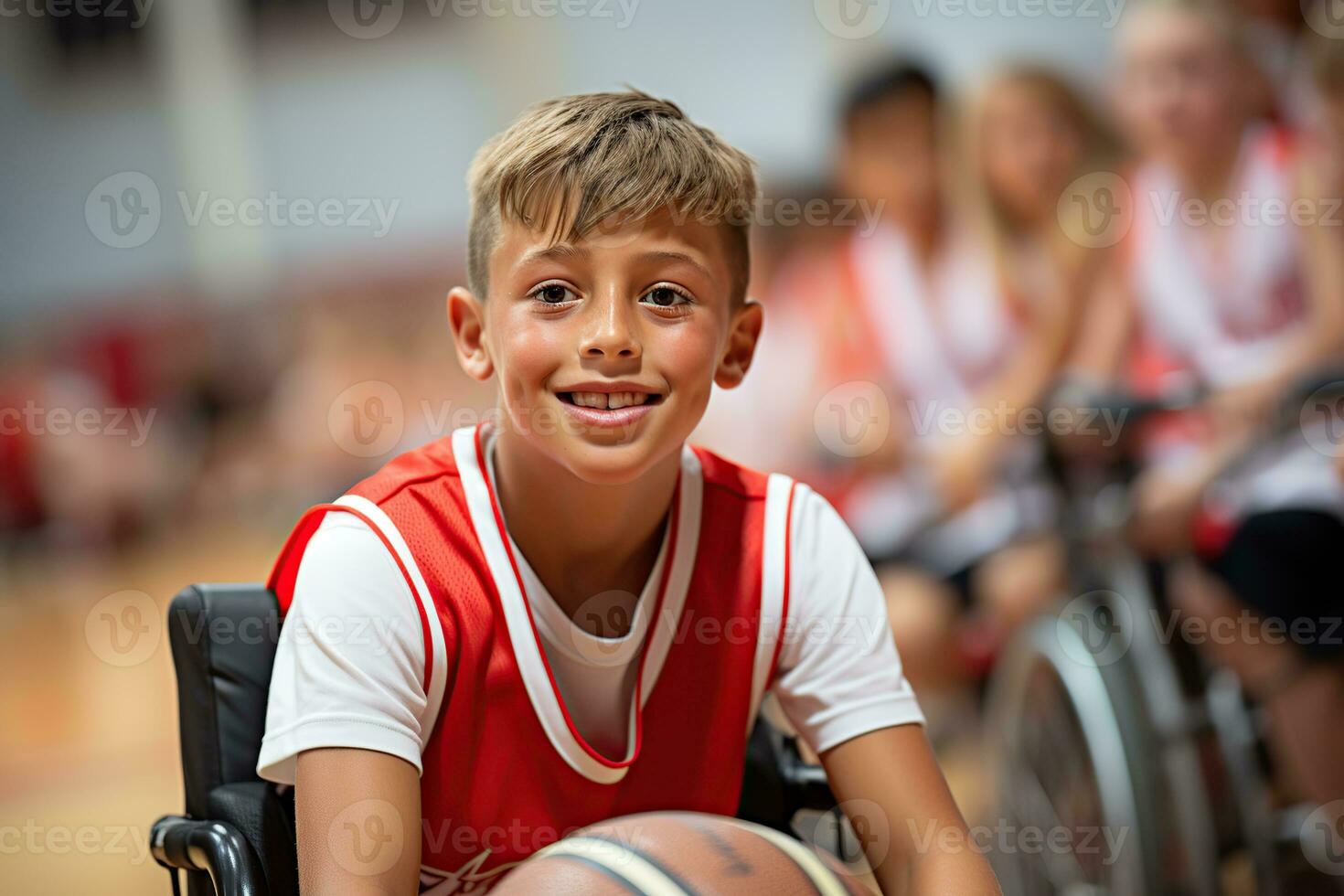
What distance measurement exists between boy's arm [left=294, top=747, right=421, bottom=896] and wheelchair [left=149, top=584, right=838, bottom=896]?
9 centimetres

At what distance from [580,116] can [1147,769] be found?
1745mm

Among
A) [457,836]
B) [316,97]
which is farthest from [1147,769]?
[316,97]

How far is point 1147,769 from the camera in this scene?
239cm

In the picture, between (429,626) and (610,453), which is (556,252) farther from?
(429,626)

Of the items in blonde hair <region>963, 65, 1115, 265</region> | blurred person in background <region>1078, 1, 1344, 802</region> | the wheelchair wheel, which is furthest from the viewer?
blonde hair <region>963, 65, 1115, 265</region>

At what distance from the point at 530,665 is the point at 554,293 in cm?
34

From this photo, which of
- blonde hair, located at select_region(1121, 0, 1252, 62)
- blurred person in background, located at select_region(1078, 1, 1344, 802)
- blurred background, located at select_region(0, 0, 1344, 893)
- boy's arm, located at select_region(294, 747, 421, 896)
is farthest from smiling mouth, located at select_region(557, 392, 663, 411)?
blonde hair, located at select_region(1121, 0, 1252, 62)

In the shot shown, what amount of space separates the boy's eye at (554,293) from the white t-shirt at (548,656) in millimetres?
241

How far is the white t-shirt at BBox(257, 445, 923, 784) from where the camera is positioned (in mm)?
1081

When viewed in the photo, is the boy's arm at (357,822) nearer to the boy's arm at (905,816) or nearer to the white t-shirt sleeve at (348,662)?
the white t-shirt sleeve at (348,662)

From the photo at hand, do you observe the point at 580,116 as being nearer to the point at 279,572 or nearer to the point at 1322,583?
the point at 279,572

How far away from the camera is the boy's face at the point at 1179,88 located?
282 cm

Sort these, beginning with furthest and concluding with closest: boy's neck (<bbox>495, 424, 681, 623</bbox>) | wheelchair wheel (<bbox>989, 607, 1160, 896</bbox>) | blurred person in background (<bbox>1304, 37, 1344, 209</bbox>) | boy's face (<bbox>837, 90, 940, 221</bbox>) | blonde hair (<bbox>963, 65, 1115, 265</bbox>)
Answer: boy's face (<bbox>837, 90, 940, 221</bbox>) < blonde hair (<bbox>963, 65, 1115, 265</bbox>) < blurred person in background (<bbox>1304, 37, 1344, 209</bbox>) < wheelchair wheel (<bbox>989, 607, 1160, 896</bbox>) < boy's neck (<bbox>495, 424, 681, 623</bbox>)

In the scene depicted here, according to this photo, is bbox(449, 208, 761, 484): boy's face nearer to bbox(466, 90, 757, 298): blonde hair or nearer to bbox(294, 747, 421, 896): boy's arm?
bbox(466, 90, 757, 298): blonde hair
